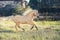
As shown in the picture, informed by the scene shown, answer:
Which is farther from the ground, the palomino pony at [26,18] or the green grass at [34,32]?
the palomino pony at [26,18]

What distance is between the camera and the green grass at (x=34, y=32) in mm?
3250

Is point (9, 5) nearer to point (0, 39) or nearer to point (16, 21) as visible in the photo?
point (16, 21)

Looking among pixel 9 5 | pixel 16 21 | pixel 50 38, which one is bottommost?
pixel 50 38

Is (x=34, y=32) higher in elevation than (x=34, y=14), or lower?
lower

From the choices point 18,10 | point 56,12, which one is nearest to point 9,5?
point 18,10

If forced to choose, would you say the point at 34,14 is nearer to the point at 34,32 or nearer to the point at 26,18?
the point at 26,18

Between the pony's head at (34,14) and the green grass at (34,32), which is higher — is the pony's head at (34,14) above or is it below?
above

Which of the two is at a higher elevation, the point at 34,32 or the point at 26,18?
the point at 26,18

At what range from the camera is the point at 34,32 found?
3314 millimetres

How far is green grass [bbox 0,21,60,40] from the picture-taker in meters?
3.25

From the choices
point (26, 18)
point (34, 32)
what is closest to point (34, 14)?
point (26, 18)

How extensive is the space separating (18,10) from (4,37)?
16.4 inches

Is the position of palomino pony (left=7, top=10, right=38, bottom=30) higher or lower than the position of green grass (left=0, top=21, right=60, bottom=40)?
higher

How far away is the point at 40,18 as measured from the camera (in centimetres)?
335
